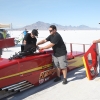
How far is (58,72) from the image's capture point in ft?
16.4

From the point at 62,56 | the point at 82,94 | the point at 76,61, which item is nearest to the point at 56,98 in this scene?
the point at 82,94

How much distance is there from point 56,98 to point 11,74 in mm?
→ 1124

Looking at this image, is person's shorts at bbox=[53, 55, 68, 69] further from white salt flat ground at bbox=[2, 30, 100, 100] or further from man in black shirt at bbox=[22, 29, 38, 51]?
man in black shirt at bbox=[22, 29, 38, 51]

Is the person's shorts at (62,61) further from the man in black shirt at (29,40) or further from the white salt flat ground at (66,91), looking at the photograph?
the man in black shirt at (29,40)

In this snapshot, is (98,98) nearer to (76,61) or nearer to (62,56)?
(62,56)

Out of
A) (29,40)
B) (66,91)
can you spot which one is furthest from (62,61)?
(29,40)

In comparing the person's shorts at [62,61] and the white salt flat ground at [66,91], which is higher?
the person's shorts at [62,61]

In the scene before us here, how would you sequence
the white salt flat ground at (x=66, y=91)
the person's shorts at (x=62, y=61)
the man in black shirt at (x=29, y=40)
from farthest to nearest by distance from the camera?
the man in black shirt at (x=29, y=40)
the person's shorts at (x=62, y=61)
the white salt flat ground at (x=66, y=91)

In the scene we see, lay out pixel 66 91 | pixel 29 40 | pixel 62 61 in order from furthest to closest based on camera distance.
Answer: pixel 29 40
pixel 62 61
pixel 66 91

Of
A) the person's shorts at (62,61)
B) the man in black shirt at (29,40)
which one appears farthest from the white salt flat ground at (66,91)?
the man in black shirt at (29,40)

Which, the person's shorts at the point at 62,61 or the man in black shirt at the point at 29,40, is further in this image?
the man in black shirt at the point at 29,40

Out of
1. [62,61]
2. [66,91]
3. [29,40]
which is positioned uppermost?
[29,40]

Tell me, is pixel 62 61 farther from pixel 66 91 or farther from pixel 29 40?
pixel 29 40

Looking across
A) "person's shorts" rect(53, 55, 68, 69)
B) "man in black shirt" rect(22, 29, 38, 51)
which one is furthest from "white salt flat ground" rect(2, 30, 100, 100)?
"man in black shirt" rect(22, 29, 38, 51)
